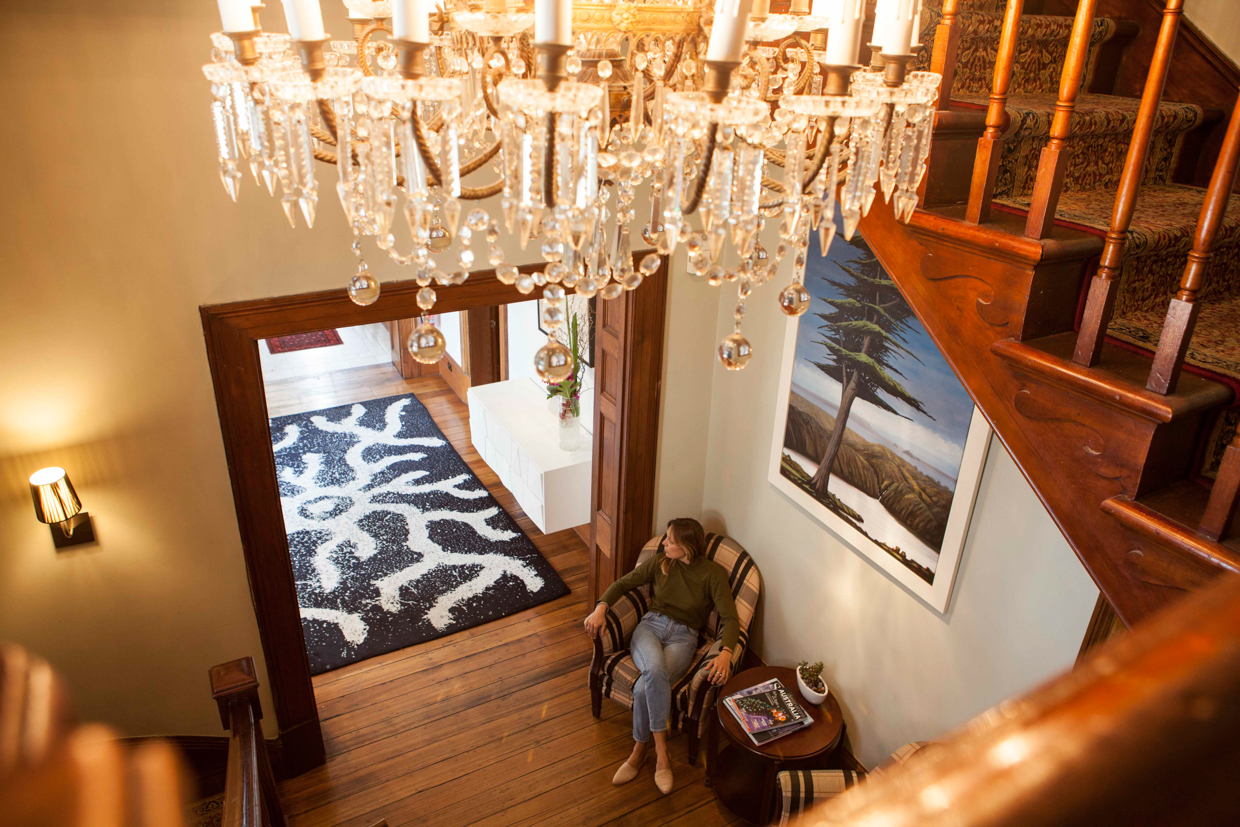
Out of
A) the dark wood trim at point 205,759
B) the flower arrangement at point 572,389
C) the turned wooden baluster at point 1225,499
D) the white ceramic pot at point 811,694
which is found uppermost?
the turned wooden baluster at point 1225,499

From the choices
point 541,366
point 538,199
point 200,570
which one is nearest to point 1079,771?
point 538,199

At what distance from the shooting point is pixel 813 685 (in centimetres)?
366

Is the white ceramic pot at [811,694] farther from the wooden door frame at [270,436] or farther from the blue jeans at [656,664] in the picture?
the wooden door frame at [270,436]

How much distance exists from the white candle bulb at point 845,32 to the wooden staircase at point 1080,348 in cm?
45

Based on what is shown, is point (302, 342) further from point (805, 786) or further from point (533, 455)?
point (805, 786)

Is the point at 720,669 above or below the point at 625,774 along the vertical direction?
above

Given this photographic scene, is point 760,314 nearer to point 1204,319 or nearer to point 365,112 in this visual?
point 1204,319

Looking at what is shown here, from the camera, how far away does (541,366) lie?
1274 mm

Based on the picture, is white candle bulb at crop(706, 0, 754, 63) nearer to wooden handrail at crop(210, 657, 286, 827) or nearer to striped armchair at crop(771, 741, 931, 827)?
wooden handrail at crop(210, 657, 286, 827)

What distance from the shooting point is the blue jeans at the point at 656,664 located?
3.88 m

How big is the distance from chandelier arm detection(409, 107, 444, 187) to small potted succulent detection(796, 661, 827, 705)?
3218 millimetres

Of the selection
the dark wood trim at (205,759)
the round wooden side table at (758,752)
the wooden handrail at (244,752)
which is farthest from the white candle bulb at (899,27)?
the dark wood trim at (205,759)

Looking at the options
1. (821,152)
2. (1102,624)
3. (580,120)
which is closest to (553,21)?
(580,120)

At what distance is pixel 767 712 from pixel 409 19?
133 inches
